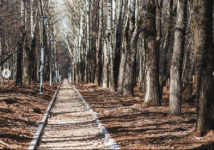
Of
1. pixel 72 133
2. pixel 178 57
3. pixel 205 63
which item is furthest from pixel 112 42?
pixel 205 63

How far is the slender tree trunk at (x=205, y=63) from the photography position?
9039 millimetres

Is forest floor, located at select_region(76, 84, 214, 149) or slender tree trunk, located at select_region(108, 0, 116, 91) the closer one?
forest floor, located at select_region(76, 84, 214, 149)

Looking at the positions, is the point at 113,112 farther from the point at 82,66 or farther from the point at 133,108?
the point at 82,66

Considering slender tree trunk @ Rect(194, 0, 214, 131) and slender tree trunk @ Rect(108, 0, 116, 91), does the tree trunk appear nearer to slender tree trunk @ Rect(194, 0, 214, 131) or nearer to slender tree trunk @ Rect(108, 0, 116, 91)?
slender tree trunk @ Rect(194, 0, 214, 131)

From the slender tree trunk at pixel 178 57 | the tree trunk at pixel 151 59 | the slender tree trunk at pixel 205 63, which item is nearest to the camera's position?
the slender tree trunk at pixel 205 63

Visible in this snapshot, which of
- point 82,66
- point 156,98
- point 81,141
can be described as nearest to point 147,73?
point 156,98

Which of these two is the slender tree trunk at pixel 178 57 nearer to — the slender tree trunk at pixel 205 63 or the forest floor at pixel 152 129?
the forest floor at pixel 152 129

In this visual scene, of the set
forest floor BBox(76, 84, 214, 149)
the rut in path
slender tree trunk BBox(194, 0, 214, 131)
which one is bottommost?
the rut in path

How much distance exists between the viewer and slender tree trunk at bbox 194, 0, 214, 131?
904 centimetres

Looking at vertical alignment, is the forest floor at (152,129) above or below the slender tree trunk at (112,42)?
below

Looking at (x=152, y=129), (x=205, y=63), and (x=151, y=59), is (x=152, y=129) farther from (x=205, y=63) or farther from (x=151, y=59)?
(x=151, y=59)

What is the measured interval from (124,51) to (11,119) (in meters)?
11.2

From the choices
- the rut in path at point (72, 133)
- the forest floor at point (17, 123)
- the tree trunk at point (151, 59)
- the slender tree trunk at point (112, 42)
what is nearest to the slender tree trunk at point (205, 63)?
the rut in path at point (72, 133)

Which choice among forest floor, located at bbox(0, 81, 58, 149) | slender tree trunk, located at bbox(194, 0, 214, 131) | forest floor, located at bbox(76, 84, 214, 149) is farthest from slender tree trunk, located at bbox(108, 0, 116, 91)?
slender tree trunk, located at bbox(194, 0, 214, 131)
